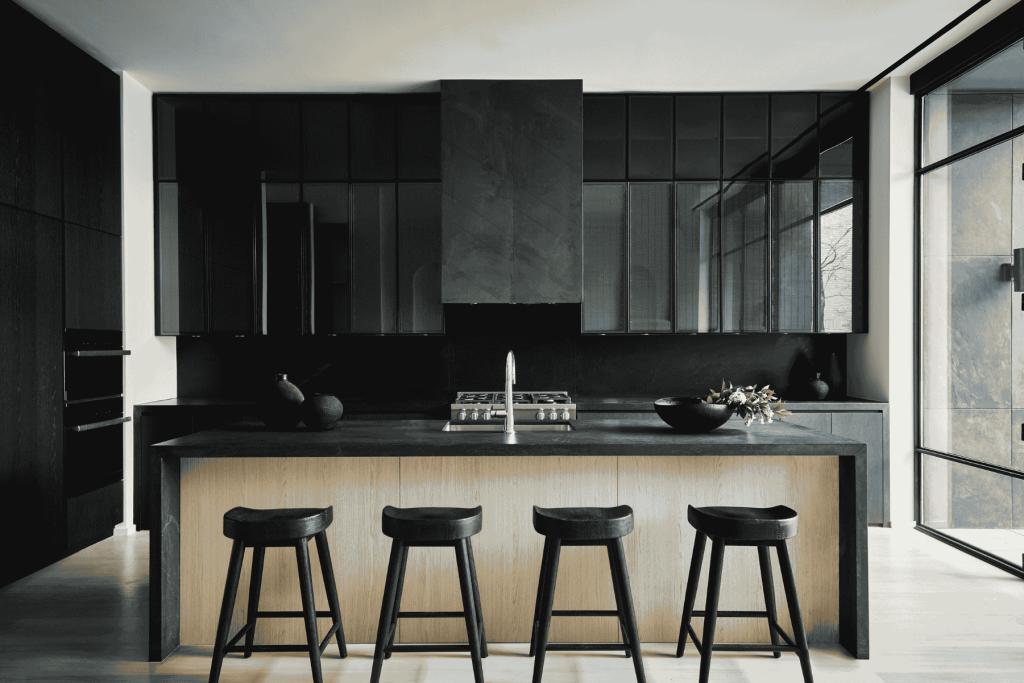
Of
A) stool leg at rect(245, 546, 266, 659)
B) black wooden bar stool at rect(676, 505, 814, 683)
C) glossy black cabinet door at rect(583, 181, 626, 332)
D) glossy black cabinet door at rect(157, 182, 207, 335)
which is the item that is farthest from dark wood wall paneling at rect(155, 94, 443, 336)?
black wooden bar stool at rect(676, 505, 814, 683)

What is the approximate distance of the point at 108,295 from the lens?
4.34 m

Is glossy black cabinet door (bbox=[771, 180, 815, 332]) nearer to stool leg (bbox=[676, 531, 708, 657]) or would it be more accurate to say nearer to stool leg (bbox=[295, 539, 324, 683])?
stool leg (bbox=[676, 531, 708, 657])

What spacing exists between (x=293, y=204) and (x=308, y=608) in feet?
11.5

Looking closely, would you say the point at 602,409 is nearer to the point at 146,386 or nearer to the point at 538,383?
the point at 538,383

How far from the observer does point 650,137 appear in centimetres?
487

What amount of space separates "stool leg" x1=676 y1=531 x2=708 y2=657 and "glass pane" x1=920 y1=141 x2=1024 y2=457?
8.35 ft

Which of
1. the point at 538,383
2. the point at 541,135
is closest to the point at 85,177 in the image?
the point at 541,135

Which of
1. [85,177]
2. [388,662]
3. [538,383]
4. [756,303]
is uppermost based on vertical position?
[85,177]

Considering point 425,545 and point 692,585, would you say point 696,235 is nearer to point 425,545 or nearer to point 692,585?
point 692,585

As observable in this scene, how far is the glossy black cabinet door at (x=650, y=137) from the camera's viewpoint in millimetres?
4871

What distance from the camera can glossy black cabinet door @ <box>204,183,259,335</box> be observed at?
4812 mm

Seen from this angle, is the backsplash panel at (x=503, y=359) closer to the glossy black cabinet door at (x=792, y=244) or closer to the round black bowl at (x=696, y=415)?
the glossy black cabinet door at (x=792, y=244)

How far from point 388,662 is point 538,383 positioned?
2.99m

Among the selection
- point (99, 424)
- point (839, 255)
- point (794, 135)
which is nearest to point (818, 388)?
point (839, 255)
